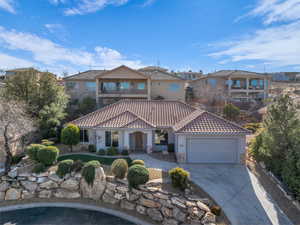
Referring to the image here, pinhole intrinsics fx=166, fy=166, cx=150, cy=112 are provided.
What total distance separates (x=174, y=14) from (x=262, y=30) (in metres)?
8.04

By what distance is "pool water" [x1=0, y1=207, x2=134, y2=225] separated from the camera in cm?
950

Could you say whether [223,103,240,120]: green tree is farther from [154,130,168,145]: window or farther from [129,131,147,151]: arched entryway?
[129,131,147,151]: arched entryway

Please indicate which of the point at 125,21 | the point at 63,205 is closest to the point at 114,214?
the point at 63,205

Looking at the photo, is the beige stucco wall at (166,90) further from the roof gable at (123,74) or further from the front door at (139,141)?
the front door at (139,141)

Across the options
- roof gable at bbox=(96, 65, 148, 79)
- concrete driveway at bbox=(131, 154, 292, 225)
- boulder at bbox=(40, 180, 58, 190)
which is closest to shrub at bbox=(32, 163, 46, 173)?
boulder at bbox=(40, 180, 58, 190)

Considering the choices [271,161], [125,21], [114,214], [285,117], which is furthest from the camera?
[125,21]

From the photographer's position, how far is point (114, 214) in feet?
33.5

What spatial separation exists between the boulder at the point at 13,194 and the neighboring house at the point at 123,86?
1900 centimetres

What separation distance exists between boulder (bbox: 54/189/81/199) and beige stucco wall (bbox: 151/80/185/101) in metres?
22.1

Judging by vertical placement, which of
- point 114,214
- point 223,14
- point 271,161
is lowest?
point 114,214

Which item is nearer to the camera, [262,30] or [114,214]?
[114,214]

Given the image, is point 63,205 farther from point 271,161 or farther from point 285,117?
point 285,117

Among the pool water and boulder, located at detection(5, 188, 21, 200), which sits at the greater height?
boulder, located at detection(5, 188, 21, 200)

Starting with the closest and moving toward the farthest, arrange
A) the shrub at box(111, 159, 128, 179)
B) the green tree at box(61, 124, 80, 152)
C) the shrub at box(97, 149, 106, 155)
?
the shrub at box(111, 159, 128, 179) → the shrub at box(97, 149, 106, 155) → the green tree at box(61, 124, 80, 152)
